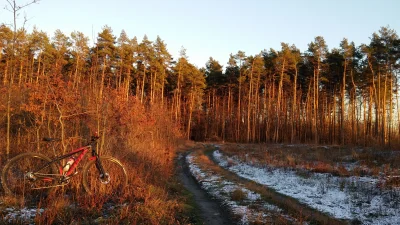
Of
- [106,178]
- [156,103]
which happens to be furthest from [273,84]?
[106,178]

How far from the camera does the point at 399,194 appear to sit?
29.1ft

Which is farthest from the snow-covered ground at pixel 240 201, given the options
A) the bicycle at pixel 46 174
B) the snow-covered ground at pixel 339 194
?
the bicycle at pixel 46 174

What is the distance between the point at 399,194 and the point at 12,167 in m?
10.5

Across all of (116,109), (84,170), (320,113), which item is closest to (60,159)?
(84,170)

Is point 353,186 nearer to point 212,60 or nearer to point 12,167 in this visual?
point 12,167

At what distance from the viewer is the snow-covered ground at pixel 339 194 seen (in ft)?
24.3

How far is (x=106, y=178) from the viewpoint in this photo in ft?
22.2

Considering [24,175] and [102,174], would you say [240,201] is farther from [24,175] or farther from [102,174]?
[24,175]

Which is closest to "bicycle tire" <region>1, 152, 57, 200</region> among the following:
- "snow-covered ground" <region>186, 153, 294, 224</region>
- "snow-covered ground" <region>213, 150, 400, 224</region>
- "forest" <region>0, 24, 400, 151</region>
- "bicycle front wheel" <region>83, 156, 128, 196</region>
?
"bicycle front wheel" <region>83, 156, 128, 196</region>

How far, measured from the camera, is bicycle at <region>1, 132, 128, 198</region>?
602cm

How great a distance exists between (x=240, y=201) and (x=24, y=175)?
562 centimetres

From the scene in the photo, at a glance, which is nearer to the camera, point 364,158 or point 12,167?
point 12,167

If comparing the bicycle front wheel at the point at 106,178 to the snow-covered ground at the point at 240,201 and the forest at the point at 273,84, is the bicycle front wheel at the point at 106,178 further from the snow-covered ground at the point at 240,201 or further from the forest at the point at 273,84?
the forest at the point at 273,84

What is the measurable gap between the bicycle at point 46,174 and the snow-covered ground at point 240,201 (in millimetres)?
3187
